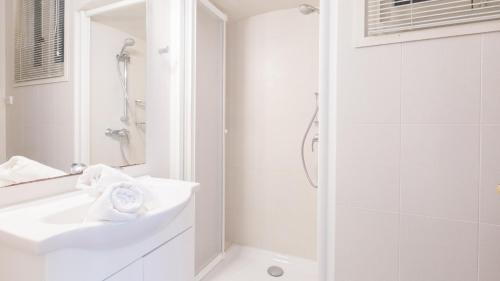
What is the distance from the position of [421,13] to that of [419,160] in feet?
1.84

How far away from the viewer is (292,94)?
6.62 feet

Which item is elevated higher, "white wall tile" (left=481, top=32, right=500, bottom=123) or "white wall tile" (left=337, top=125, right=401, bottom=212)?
"white wall tile" (left=481, top=32, right=500, bottom=123)

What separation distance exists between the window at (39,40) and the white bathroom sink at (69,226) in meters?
0.48

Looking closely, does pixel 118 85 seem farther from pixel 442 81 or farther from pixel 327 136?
pixel 442 81

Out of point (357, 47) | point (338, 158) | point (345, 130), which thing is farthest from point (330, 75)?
point (338, 158)

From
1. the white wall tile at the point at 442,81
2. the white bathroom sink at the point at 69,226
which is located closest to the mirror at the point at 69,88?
the white bathroom sink at the point at 69,226

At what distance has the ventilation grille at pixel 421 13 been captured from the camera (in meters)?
0.87

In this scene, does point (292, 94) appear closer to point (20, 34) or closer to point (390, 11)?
point (390, 11)

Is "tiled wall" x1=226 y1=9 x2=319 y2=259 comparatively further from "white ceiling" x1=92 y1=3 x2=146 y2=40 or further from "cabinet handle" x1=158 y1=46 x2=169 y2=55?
"white ceiling" x1=92 y1=3 x2=146 y2=40

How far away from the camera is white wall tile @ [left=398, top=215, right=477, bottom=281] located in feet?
2.96

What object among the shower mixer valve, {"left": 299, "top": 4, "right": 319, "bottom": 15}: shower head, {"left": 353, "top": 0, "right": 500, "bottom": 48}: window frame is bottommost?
the shower mixer valve

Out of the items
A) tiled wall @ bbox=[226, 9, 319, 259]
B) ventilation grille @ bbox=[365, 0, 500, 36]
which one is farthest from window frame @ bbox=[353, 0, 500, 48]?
tiled wall @ bbox=[226, 9, 319, 259]

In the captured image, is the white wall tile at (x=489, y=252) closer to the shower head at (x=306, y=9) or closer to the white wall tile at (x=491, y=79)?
the white wall tile at (x=491, y=79)

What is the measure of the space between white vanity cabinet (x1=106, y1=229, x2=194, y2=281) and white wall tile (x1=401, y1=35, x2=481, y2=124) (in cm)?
104
